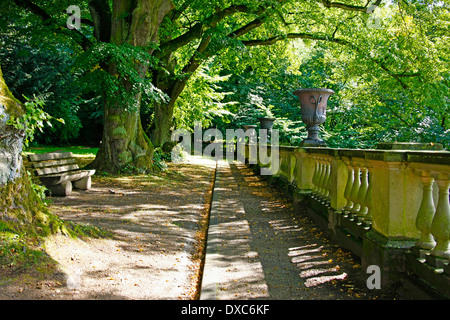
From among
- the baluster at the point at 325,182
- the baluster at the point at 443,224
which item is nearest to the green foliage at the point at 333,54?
the baluster at the point at 325,182

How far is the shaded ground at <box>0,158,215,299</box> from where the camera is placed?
3.72m

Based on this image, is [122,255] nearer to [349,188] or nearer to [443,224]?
[349,188]

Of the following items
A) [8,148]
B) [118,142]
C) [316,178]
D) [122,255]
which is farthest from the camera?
[118,142]

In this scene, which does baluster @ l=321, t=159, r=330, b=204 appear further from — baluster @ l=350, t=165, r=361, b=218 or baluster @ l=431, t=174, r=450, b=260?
baluster @ l=431, t=174, r=450, b=260

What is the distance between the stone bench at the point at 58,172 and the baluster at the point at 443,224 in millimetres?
7172

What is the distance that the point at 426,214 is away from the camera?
140 inches

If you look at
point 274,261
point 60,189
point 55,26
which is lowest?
point 274,261

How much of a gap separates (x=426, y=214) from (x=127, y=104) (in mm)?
10506

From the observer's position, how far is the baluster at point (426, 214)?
354 centimetres

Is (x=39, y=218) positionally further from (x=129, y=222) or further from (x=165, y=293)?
(x=129, y=222)

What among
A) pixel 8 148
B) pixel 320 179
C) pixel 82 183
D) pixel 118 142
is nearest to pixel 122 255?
pixel 8 148

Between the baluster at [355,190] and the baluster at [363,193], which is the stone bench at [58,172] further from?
the baluster at [363,193]

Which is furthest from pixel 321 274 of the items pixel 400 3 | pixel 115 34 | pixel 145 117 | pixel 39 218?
pixel 145 117
